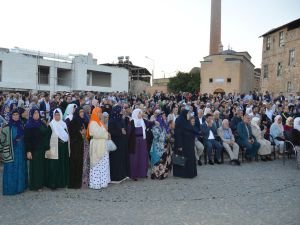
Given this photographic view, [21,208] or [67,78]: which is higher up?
[67,78]

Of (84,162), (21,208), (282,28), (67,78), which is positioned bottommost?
(21,208)

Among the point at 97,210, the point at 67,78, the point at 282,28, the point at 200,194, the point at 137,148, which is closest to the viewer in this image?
the point at 97,210

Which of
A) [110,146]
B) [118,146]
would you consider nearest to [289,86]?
[118,146]

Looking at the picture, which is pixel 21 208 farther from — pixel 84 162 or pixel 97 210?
pixel 84 162

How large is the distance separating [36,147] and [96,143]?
4.00 ft

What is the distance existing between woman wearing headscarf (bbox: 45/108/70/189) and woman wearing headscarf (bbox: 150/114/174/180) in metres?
2.16

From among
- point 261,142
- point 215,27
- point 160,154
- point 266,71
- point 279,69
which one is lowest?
point 160,154

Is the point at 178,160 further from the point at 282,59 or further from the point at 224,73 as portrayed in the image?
the point at 224,73

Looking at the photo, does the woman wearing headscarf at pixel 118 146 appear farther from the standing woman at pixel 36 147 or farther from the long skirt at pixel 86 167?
the standing woman at pixel 36 147

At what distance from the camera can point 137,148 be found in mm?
8188

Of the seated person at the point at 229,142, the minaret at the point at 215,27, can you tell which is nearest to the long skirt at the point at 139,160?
the seated person at the point at 229,142

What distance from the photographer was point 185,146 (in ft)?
27.4

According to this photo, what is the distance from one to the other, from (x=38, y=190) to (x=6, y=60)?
101ft

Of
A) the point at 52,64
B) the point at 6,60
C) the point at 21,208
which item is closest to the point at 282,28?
the point at 52,64
